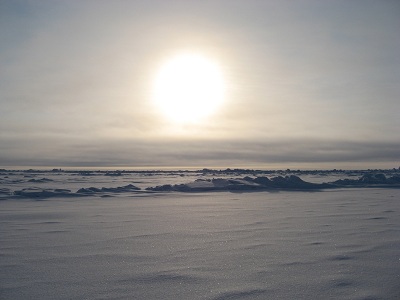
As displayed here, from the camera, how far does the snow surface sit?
11.2 feet

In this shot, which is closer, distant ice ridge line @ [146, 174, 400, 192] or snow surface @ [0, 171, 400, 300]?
snow surface @ [0, 171, 400, 300]

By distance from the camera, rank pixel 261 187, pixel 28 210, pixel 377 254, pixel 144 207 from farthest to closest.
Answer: pixel 261 187, pixel 144 207, pixel 28 210, pixel 377 254

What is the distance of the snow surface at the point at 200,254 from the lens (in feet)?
11.2

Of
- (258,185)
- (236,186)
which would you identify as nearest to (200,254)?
(236,186)

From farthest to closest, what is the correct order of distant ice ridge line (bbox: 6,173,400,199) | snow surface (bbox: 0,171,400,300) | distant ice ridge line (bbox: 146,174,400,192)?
distant ice ridge line (bbox: 146,174,400,192), distant ice ridge line (bbox: 6,173,400,199), snow surface (bbox: 0,171,400,300)

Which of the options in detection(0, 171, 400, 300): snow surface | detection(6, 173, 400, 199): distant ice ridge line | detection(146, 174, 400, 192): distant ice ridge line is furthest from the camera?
detection(146, 174, 400, 192): distant ice ridge line

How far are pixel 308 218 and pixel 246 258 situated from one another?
3318mm

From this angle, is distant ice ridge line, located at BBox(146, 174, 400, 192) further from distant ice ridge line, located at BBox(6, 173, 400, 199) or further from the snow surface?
the snow surface

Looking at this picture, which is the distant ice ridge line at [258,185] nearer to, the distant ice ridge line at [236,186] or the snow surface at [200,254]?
the distant ice ridge line at [236,186]

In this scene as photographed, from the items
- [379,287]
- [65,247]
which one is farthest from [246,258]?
[65,247]

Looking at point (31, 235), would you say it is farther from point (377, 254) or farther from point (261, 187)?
point (261, 187)

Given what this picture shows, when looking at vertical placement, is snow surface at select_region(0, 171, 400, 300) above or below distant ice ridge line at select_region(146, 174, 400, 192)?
below

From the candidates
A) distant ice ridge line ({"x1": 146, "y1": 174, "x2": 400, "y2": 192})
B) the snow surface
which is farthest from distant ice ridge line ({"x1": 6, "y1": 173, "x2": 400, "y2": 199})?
the snow surface

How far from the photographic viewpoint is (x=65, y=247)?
492cm
